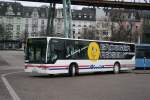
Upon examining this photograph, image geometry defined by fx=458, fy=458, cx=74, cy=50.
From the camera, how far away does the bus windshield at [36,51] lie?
92.9 ft

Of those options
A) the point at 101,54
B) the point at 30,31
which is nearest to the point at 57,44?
the point at 101,54

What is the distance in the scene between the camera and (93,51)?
32.7 meters

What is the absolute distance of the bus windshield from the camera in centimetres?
2831

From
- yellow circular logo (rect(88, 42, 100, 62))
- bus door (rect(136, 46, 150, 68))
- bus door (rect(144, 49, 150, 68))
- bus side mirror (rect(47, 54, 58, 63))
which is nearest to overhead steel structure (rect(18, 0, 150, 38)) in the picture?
bus door (rect(136, 46, 150, 68))

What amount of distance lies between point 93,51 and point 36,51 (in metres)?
5.41

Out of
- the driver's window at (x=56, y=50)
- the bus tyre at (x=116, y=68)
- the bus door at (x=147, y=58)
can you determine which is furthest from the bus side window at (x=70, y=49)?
the bus door at (x=147, y=58)

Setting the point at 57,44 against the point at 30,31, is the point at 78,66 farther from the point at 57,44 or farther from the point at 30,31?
the point at 30,31

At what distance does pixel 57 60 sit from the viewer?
2873 centimetres

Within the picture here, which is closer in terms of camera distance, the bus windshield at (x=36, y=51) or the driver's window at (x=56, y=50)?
the bus windshield at (x=36, y=51)

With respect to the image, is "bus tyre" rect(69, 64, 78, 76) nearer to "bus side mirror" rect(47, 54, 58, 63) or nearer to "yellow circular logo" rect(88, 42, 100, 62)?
"bus side mirror" rect(47, 54, 58, 63)

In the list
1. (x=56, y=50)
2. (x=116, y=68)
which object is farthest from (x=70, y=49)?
(x=116, y=68)

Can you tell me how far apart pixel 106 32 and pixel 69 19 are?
153 ft

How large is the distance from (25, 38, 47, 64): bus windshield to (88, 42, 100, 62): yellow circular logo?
481cm

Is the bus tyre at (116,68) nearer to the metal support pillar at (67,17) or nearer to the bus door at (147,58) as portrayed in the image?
the bus door at (147,58)
